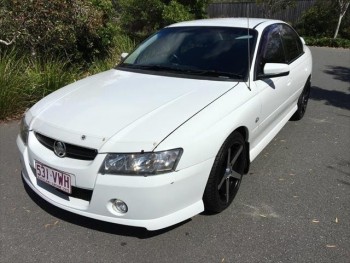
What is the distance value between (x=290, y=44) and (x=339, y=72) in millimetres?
5410

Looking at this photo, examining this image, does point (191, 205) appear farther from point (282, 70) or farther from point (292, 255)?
point (282, 70)

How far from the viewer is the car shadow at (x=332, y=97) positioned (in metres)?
6.65

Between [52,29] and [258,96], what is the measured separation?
5.00 metres

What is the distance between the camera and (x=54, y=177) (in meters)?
2.80

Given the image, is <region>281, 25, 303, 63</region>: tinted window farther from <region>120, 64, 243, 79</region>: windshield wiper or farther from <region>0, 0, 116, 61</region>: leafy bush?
<region>0, 0, 116, 61</region>: leafy bush

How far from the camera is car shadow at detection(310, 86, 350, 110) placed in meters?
6.65

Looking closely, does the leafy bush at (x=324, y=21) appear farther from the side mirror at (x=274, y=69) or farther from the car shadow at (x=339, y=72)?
the side mirror at (x=274, y=69)

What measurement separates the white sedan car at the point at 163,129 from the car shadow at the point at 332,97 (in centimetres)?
287

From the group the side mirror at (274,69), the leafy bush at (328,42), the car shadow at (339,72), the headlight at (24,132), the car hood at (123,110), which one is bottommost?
the leafy bush at (328,42)

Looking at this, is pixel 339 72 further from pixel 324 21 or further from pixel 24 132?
pixel 324 21

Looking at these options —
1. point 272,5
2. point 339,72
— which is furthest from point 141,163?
point 272,5

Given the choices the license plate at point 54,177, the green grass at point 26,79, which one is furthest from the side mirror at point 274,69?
the green grass at point 26,79

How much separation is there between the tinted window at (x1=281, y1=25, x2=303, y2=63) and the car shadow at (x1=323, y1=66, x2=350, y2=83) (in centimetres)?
390

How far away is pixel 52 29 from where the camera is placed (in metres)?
7.12
